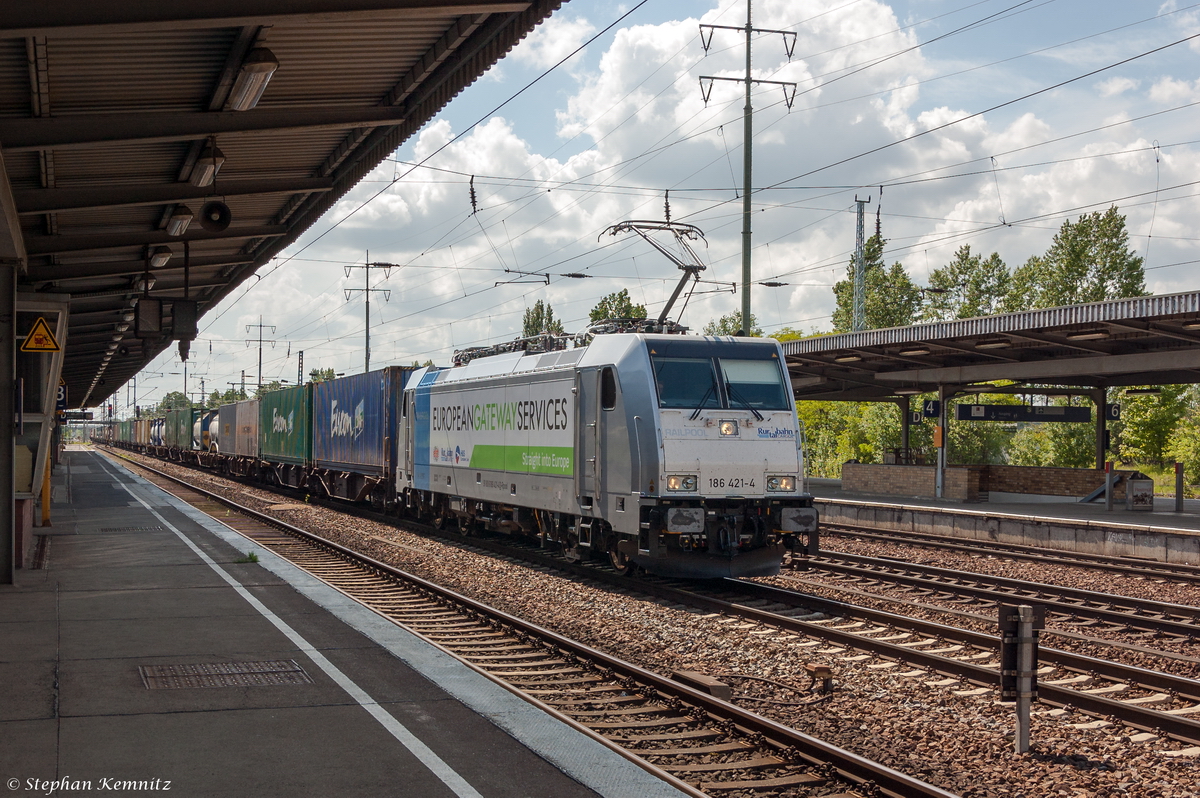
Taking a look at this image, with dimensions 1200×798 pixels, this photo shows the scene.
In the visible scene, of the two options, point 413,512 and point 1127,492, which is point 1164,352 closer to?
point 1127,492

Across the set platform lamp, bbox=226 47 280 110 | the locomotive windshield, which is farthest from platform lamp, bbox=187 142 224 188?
the locomotive windshield

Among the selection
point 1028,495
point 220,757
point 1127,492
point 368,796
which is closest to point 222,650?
point 220,757

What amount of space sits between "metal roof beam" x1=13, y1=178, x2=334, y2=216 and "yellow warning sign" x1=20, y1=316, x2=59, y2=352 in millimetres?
1792

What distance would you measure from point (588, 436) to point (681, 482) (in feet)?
5.98

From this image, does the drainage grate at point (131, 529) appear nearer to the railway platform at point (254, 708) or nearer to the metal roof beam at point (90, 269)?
the metal roof beam at point (90, 269)

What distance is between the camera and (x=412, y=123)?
34.8ft

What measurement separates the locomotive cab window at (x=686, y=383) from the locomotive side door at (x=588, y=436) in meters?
1.01

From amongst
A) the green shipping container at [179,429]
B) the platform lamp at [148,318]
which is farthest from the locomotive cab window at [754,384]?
the green shipping container at [179,429]

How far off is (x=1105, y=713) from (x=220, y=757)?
6052mm

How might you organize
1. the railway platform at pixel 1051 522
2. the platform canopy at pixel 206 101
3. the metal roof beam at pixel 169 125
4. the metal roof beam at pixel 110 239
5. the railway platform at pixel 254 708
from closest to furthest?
the railway platform at pixel 254 708
the platform canopy at pixel 206 101
the metal roof beam at pixel 169 125
the metal roof beam at pixel 110 239
the railway platform at pixel 1051 522

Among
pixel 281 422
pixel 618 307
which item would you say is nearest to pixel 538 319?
pixel 618 307

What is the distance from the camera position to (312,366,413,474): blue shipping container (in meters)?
23.3

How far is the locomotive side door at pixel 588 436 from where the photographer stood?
1355 cm

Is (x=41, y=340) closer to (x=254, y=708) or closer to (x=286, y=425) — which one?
(x=254, y=708)
